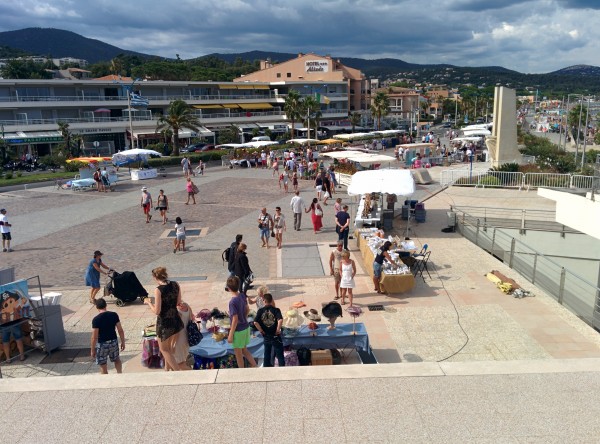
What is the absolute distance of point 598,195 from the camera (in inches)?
439

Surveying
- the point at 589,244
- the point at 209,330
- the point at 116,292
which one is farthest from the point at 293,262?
the point at 589,244

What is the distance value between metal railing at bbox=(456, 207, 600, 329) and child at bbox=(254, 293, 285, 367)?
5.77 meters

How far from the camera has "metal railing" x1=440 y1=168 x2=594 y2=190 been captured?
24016 millimetres

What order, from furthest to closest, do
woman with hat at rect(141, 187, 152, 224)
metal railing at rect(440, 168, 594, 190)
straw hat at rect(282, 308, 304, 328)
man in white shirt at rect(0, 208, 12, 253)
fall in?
metal railing at rect(440, 168, 594, 190) < woman with hat at rect(141, 187, 152, 224) < man in white shirt at rect(0, 208, 12, 253) < straw hat at rect(282, 308, 304, 328)

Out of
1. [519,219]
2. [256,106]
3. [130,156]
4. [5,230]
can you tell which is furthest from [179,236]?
[256,106]

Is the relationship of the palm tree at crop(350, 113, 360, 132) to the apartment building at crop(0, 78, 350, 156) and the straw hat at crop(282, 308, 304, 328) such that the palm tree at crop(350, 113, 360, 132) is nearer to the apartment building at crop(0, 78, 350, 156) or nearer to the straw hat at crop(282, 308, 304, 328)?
the apartment building at crop(0, 78, 350, 156)

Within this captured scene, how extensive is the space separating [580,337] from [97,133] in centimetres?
Result: 4910

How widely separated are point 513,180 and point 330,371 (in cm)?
2259

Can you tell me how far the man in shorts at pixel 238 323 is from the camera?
6.57 m

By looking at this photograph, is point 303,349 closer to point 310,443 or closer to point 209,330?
point 209,330

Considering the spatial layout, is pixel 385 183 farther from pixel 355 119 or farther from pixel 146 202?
pixel 355 119

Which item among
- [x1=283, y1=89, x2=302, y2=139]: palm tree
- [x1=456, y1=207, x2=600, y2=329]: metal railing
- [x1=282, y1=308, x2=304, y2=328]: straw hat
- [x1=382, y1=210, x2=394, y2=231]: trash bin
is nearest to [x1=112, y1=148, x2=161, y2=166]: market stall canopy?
[x1=382, y1=210, x2=394, y2=231]: trash bin

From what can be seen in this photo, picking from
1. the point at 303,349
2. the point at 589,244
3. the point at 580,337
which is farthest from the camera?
the point at 589,244

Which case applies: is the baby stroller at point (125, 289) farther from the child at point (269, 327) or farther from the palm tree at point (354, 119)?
the palm tree at point (354, 119)
